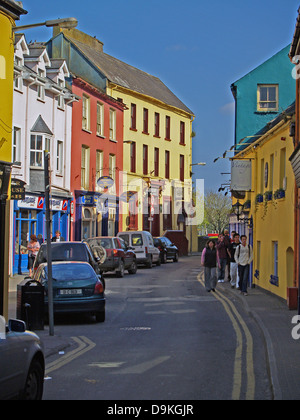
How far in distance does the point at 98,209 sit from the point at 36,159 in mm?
10737

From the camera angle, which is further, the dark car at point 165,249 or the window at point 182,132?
the window at point 182,132

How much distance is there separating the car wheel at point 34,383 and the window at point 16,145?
2471cm

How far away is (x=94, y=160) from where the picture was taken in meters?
44.1

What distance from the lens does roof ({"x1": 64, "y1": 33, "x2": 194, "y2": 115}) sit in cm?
4919

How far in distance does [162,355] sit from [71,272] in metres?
5.16

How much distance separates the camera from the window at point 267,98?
30.5 m

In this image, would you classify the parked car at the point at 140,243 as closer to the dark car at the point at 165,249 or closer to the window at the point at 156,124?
the dark car at the point at 165,249

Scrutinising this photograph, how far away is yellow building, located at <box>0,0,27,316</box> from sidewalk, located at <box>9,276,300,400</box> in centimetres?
159

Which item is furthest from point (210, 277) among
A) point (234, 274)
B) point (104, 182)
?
point (104, 182)

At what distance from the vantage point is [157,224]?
2229 inches

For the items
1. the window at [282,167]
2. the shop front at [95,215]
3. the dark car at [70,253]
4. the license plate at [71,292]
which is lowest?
the license plate at [71,292]

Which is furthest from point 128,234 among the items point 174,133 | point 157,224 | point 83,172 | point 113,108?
point 174,133

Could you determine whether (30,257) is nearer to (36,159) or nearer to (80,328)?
(36,159)

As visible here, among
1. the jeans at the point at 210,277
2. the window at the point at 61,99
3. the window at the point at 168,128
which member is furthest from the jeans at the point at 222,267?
the window at the point at 168,128
